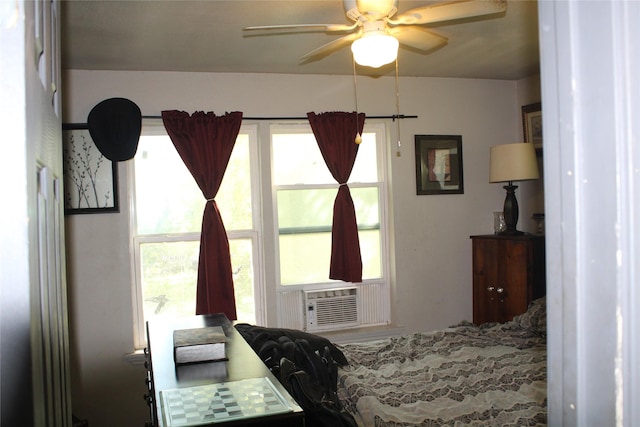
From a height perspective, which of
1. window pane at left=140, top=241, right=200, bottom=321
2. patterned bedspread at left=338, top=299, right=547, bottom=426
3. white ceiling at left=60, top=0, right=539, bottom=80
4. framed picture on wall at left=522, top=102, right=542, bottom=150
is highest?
white ceiling at left=60, top=0, right=539, bottom=80

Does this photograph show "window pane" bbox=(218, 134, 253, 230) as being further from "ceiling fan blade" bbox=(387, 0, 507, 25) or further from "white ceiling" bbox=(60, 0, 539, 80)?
"ceiling fan blade" bbox=(387, 0, 507, 25)

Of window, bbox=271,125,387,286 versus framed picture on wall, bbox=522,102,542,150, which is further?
framed picture on wall, bbox=522,102,542,150

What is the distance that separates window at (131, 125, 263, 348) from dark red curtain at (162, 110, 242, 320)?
0.62ft

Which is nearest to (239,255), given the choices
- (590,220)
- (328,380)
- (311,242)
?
(311,242)

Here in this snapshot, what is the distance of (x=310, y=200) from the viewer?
14.6 ft

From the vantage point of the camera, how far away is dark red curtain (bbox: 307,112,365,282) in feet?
14.1

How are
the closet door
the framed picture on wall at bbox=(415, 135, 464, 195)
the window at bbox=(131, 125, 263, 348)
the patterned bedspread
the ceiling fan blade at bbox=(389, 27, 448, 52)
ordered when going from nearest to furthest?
the closet door → the patterned bedspread → the ceiling fan blade at bbox=(389, 27, 448, 52) → the window at bbox=(131, 125, 263, 348) → the framed picture on wall at bbox=(415, 135, 464, 195)

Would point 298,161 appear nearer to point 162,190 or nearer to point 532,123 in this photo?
point 162,190

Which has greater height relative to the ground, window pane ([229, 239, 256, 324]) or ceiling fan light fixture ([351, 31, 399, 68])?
ceiling fan light fixture ([351, 31, 399, 68])

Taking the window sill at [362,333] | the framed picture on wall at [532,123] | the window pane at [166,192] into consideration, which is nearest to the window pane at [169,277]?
the window pane at [166,192]

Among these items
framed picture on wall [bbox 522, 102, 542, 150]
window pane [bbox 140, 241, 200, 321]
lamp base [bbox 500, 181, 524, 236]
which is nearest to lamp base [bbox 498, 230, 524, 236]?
lamp base [bbox 500, 181, 524, 236]

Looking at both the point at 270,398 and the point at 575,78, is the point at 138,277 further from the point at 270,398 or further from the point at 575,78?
the point at 575,78

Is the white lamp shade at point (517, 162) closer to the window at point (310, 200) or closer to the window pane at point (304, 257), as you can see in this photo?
the window at point (310, 200)

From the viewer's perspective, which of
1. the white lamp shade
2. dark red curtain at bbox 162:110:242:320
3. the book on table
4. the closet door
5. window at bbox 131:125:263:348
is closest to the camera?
the closet door
